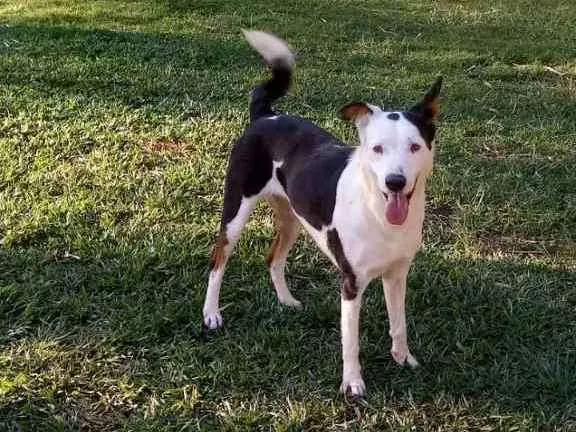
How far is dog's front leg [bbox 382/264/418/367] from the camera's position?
367 cm

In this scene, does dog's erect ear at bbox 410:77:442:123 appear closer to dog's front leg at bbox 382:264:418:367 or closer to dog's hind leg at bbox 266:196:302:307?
dog's front leg at bbox 382:264:418:367

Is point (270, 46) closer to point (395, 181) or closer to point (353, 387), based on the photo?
point (395, 181)

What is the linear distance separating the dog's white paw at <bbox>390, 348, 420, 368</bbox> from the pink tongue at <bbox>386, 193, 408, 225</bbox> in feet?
2.85

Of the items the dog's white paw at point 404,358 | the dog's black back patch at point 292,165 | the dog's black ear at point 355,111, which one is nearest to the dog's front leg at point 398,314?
the dog's white paw at point 404,358

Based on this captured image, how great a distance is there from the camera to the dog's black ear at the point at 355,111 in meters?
3.26

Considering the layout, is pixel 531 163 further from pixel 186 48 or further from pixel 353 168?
pixel 186 48

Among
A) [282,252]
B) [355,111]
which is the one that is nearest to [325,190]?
[355,111]

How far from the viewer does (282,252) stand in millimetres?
4316

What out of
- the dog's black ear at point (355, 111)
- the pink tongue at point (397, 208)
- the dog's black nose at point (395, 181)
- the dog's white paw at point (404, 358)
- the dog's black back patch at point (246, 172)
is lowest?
the dog's white paw at point (404, 358)

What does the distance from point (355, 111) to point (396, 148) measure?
11.8 inches

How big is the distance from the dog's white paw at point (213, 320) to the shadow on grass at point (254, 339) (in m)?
0.05

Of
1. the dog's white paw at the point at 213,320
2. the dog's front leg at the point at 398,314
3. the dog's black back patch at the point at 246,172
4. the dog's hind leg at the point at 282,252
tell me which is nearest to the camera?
the dog's front leg at the point at 398,314

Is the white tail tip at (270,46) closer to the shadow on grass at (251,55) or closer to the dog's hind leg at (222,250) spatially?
the dog's hind leg at (222,250)

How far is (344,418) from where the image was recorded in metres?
3.53
